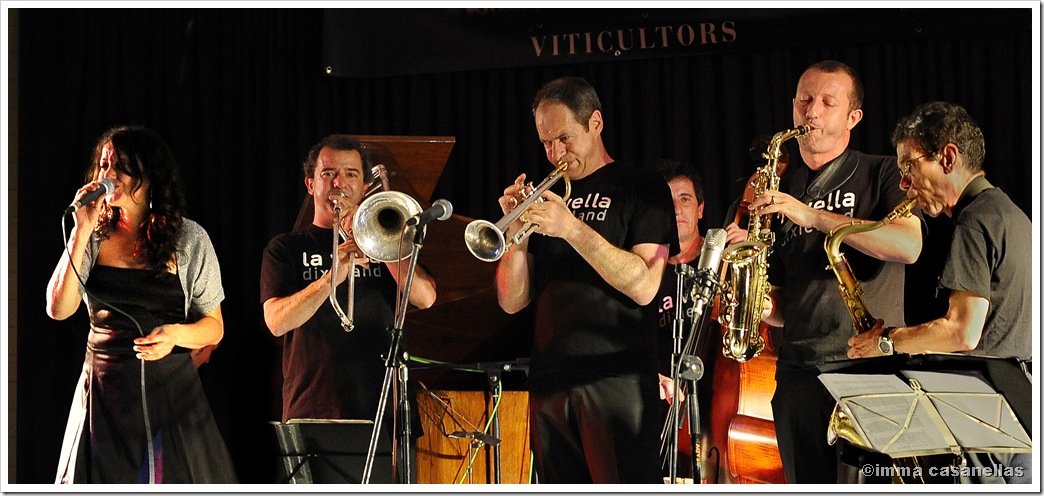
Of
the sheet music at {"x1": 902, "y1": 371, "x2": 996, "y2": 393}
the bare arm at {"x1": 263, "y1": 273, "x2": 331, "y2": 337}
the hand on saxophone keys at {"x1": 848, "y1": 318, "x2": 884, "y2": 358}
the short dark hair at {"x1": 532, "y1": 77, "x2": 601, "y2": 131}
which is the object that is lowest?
the sheet music at {"x1": 902, "y1": 371, "x2": 996, "y2": 393}

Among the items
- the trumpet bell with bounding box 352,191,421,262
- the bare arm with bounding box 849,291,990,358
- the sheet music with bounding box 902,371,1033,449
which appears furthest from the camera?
the trumpet bell with bounding box 352,191,421,262

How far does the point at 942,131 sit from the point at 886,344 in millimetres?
1020

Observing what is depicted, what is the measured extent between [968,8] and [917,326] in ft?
4.96

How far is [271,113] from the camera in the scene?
529cm

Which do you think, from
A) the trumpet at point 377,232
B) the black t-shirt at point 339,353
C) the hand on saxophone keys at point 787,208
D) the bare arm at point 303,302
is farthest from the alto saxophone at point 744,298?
the bare arm at point 303,302

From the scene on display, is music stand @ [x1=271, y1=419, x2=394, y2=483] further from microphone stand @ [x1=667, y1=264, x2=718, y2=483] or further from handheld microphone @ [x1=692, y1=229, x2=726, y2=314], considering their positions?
handheld microphone @ [x1=692, y1=229, x2=726, y2=314]

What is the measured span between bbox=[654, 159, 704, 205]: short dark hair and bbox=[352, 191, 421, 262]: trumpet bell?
45.6 inches

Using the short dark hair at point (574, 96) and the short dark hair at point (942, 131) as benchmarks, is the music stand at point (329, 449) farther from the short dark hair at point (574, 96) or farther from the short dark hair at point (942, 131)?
the short dark hair at point (942, 131)

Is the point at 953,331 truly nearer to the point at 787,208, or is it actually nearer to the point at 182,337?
the point at 787,208

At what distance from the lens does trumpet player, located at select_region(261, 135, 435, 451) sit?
4930 millimetres

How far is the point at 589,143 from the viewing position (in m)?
4.98

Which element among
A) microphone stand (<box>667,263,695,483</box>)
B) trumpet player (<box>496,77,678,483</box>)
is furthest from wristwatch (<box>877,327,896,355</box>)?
trumpet player (<box>496,77,678,483</box>)

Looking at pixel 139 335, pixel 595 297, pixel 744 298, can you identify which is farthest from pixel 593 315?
pixel 139 335

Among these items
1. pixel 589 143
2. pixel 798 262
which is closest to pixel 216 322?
pixel 589 143
